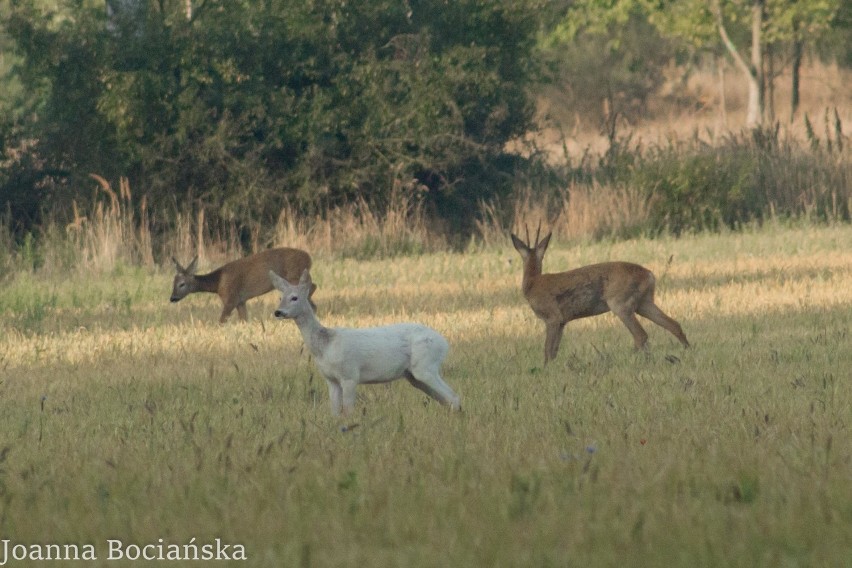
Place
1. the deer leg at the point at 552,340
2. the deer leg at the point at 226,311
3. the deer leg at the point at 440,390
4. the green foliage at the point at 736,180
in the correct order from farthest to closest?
the green foliage at the point at 736,180, the deer leg at the point at 226,311, the deer leg at the point at 552,340, the deer leg at the point at 440,390

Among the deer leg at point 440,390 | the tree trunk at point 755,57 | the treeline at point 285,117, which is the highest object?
the deer leg at point 440,390

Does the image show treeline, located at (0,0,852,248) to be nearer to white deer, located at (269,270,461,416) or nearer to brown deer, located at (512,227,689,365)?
brown deer, located at (512,227,689,365)

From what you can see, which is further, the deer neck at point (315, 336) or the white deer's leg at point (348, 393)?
the deer neck at point (315, 336)

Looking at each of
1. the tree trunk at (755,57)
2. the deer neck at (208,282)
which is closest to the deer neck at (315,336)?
the deer neck at (208,282)

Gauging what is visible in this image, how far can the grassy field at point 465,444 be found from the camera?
5.53 m

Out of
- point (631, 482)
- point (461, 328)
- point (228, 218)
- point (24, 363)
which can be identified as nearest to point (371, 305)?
point (461, 328)

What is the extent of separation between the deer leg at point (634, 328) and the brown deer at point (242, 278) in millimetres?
4499

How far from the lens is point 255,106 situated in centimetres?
2809

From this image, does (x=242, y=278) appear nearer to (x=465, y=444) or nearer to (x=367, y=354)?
(x=367, y=354)

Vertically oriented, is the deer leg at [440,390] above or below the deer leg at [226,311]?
above

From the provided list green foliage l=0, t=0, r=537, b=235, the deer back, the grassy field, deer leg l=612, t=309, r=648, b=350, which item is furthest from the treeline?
deer leg l=612, t=309, r=648, b=350

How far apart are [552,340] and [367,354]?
3.16 metres

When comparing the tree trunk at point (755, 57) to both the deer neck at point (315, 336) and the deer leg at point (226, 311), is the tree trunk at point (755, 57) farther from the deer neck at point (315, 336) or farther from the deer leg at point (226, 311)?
the deer neck at point (315, 336)

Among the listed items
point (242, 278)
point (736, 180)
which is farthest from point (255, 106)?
point (242, 278)
